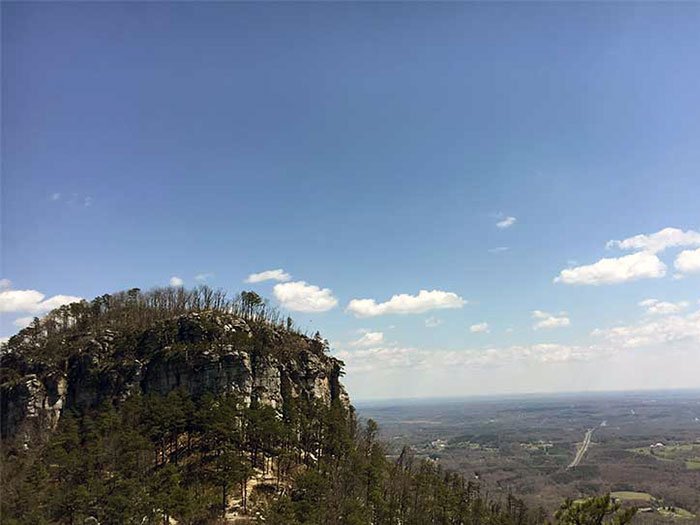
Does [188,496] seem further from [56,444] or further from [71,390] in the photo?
[71,390]

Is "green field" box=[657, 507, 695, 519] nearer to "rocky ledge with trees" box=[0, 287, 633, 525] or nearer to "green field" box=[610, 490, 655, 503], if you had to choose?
"green field" box=[610, 490, 655, 503]

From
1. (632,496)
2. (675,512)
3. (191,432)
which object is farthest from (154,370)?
(632,496)

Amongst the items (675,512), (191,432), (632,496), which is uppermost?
(191,432)

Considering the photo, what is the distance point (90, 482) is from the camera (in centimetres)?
4450

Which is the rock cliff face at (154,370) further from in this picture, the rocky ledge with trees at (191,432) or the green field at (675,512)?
the green field at (675,512)

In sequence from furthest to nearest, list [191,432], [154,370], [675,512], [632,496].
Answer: [632,496]
[675,512]
[154,370]
[191,432]

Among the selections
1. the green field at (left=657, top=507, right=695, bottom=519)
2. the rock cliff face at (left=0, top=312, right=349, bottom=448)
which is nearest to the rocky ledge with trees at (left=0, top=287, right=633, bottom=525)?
the rock cliff face at (left=0, top=312, right=349, bottom=448)

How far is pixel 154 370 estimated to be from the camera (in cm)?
7356

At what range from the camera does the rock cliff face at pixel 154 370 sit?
70188 millimetres

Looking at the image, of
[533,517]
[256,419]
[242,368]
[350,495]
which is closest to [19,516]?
[256,419]

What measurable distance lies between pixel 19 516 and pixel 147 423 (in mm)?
19791

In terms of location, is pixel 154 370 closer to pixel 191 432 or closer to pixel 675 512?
pixel 191 432

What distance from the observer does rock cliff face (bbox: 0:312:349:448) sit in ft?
230

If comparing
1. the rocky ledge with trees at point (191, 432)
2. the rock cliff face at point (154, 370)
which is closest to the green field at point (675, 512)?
the rocky ledge with trees at point (191, 432)
